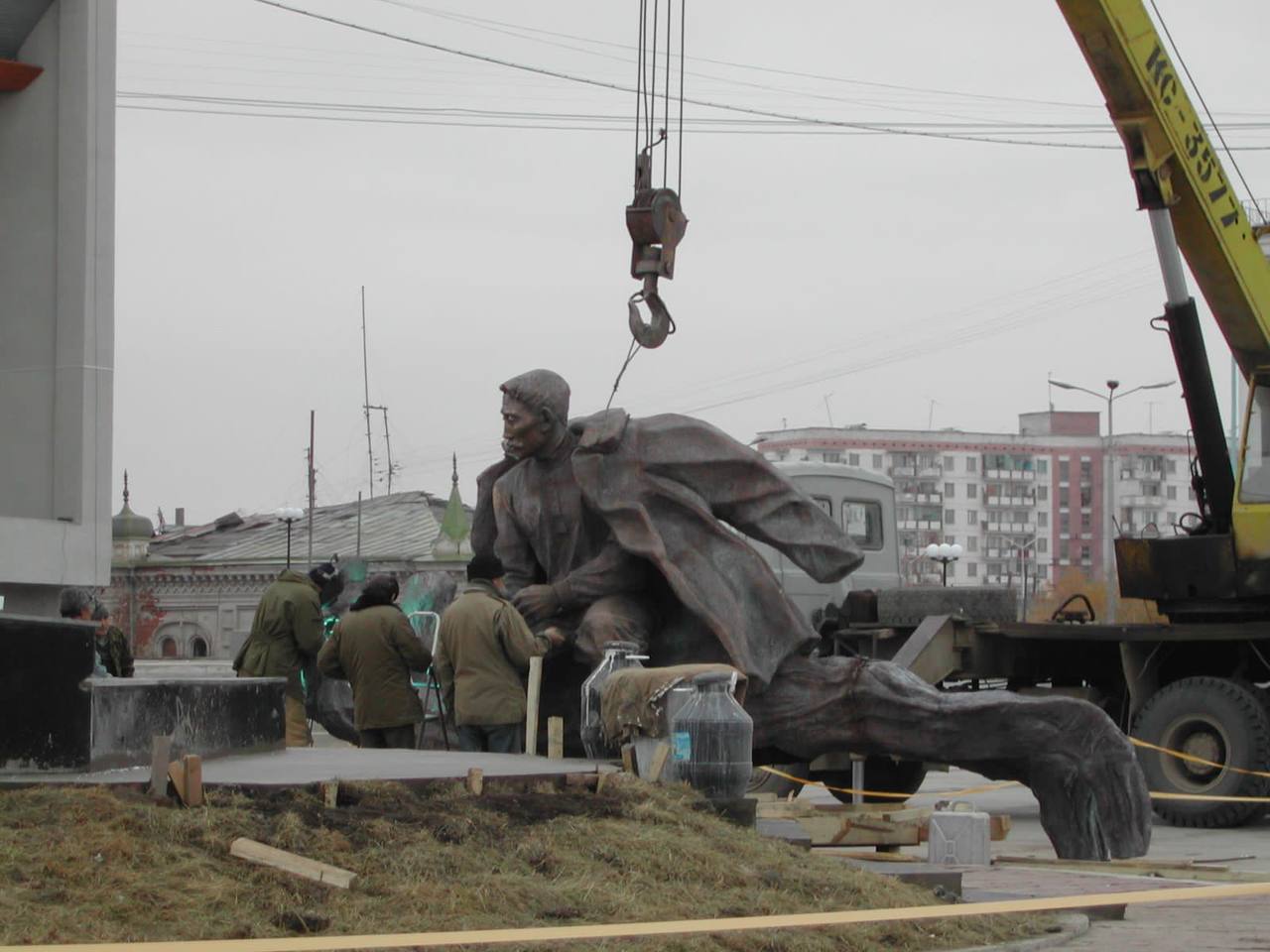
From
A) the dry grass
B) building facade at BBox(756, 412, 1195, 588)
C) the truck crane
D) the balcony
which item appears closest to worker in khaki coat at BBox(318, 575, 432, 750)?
the dry grass

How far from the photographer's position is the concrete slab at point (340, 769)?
8352 mm

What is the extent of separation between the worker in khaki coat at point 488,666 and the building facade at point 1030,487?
117 metres

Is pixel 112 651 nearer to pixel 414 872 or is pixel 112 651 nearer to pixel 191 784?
pixel 191 784

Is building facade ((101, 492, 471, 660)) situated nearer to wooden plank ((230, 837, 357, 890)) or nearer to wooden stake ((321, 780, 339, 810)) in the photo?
wooden stake ((321, 780, 339, 810))

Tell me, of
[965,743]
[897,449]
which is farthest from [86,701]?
[897,449]

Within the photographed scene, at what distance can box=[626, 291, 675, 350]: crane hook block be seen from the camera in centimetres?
1280

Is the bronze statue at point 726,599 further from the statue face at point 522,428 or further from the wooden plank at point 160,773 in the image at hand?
the wooden plank at point 160,773

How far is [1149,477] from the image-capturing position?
13250 centimetres

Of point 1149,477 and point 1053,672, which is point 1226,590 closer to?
point 1053,672

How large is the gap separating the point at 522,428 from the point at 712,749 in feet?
11.4

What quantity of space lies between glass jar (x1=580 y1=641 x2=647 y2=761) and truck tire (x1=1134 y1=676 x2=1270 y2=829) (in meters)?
6.47

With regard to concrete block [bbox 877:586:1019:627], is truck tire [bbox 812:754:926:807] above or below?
Answer: below

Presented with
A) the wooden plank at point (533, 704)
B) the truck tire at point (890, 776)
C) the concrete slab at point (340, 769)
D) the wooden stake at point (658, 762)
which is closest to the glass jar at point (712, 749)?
the wooden stake at point (658, 762)

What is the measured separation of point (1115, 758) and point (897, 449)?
4587 inches
